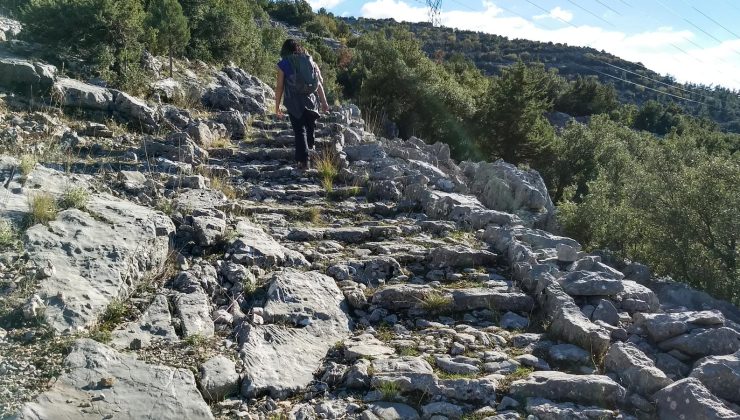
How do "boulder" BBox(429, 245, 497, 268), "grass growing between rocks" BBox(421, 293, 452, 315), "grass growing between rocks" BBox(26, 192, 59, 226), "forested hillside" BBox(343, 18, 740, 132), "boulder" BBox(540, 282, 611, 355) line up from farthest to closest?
"forested hillside" BBox(343, 18, 740, 132), "boulder" BBox(429, 245, 497, 268), "grass growing between rocks" BBox(421, 293, 452, 315), "grass growing between rocks" BBox(26, 192, 59, 226), "boulder" BBox(540, 282, 611, 355)

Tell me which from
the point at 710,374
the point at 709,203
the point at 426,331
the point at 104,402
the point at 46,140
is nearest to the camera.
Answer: the point at 104,402

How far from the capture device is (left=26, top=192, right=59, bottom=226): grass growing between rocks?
183 inches

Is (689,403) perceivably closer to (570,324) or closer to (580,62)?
(570,324)

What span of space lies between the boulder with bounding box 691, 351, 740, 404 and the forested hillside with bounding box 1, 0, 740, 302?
424 cm

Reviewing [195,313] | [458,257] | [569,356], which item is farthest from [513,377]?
[195,313]

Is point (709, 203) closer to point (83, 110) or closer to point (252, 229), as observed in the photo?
point (252, 229)

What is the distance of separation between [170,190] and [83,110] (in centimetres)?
326

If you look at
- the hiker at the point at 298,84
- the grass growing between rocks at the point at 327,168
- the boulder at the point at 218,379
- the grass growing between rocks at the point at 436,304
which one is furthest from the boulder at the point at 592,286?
the hiker at the point at 298,84

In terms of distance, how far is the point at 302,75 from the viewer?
848cm

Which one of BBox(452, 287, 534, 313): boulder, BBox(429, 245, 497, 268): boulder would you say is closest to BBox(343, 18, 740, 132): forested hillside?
BBox(429, 245, 497, 268): boulder

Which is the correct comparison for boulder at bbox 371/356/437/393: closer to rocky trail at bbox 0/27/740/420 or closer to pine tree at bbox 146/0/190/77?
rocky trail at bbox 0/27/740/420

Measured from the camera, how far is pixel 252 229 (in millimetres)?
5957

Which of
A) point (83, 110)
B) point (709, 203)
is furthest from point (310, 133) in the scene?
point (709, 203)

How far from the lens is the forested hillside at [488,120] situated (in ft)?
28.9
